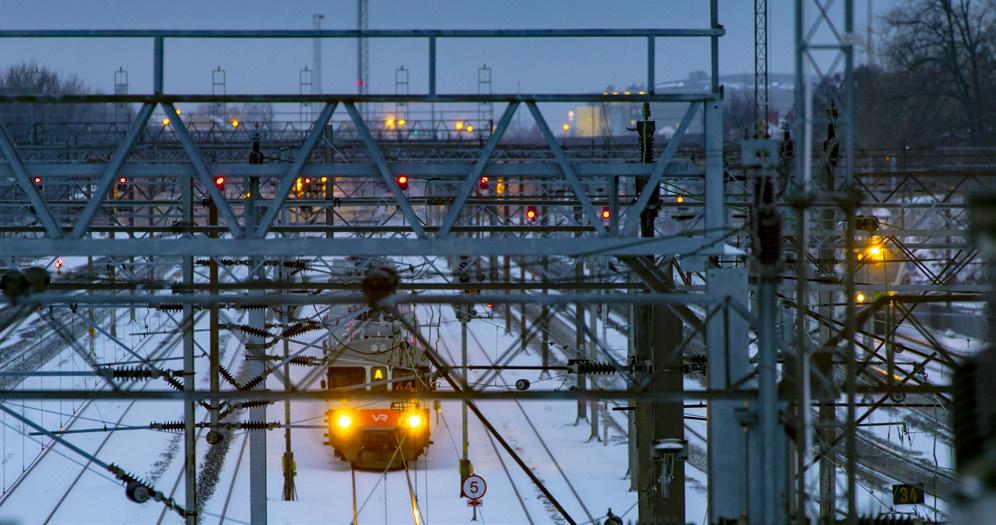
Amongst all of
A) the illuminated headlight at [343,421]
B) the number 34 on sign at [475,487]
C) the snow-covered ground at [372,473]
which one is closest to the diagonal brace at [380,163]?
the snow-covered ground at [372,473]

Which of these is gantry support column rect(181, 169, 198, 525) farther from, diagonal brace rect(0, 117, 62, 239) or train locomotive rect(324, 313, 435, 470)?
train locomotive rect(324, 313, 435, 470)

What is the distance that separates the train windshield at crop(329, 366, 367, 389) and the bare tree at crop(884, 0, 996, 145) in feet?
79.5

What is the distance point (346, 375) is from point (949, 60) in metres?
27.2

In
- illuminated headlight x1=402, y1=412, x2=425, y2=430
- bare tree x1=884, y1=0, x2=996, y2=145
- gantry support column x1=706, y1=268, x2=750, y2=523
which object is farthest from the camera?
bare tree x1=884, y1=0, x2=996, y2=145

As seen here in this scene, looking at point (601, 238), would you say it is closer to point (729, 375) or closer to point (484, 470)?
point (729, 375)

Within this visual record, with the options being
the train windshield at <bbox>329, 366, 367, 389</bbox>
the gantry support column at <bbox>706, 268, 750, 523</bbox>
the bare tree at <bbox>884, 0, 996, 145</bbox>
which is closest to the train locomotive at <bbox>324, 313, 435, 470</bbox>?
the train windshield at <bbox>329, 366, 367, 389</bbox>

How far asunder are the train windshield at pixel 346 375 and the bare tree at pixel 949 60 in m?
24.2

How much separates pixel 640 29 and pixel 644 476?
6369 millimetres

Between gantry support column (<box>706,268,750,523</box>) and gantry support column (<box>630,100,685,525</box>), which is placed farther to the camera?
gantry support column (<box>630,100,685,525</box>)

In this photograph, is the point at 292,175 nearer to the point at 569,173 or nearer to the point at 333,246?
the point at 333,246

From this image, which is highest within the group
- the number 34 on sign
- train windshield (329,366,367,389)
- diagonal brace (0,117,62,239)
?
diagonal brace (0,117,62,239)

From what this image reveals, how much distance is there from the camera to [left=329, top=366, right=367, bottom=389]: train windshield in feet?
70.8

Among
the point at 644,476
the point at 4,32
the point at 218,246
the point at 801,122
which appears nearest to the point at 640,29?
the point at 801,122

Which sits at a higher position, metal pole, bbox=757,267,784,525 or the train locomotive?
metal pole, bbox=757,267,784,525
